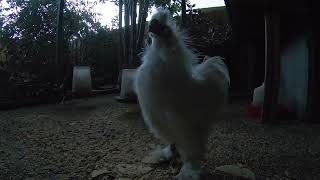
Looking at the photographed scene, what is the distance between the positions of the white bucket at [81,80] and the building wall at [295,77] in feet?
12.6

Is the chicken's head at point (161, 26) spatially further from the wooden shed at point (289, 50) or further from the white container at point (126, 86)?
the white container at point (126, 86)

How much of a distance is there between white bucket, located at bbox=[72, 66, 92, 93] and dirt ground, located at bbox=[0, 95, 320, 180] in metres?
1.78

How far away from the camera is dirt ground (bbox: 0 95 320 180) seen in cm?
263

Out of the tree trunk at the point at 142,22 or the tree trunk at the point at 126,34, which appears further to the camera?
the tree trunk at the point at 126,34

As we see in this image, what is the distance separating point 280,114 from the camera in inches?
190

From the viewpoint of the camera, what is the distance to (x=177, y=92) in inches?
89.6

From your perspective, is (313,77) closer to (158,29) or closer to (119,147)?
(119,147)

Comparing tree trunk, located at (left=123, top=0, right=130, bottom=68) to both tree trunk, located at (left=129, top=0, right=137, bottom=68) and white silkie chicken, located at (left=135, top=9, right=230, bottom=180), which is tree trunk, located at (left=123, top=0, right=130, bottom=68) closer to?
tree trunk, located at (left=129, top=0, right=137, bottom=68)

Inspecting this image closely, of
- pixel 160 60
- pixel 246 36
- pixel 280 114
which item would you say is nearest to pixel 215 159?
pixel 160 60

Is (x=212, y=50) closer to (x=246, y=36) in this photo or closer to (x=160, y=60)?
(x=246, y=36)

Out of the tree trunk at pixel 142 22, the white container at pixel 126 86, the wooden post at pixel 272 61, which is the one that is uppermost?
Answer: the tree trunk at pixel 142 22

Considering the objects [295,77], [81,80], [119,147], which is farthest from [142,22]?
[119,147]

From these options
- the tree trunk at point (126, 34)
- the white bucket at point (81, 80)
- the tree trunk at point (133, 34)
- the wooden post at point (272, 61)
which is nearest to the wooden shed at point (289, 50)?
the wooden post at point (272, 61)

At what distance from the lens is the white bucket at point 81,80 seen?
22.7ft
